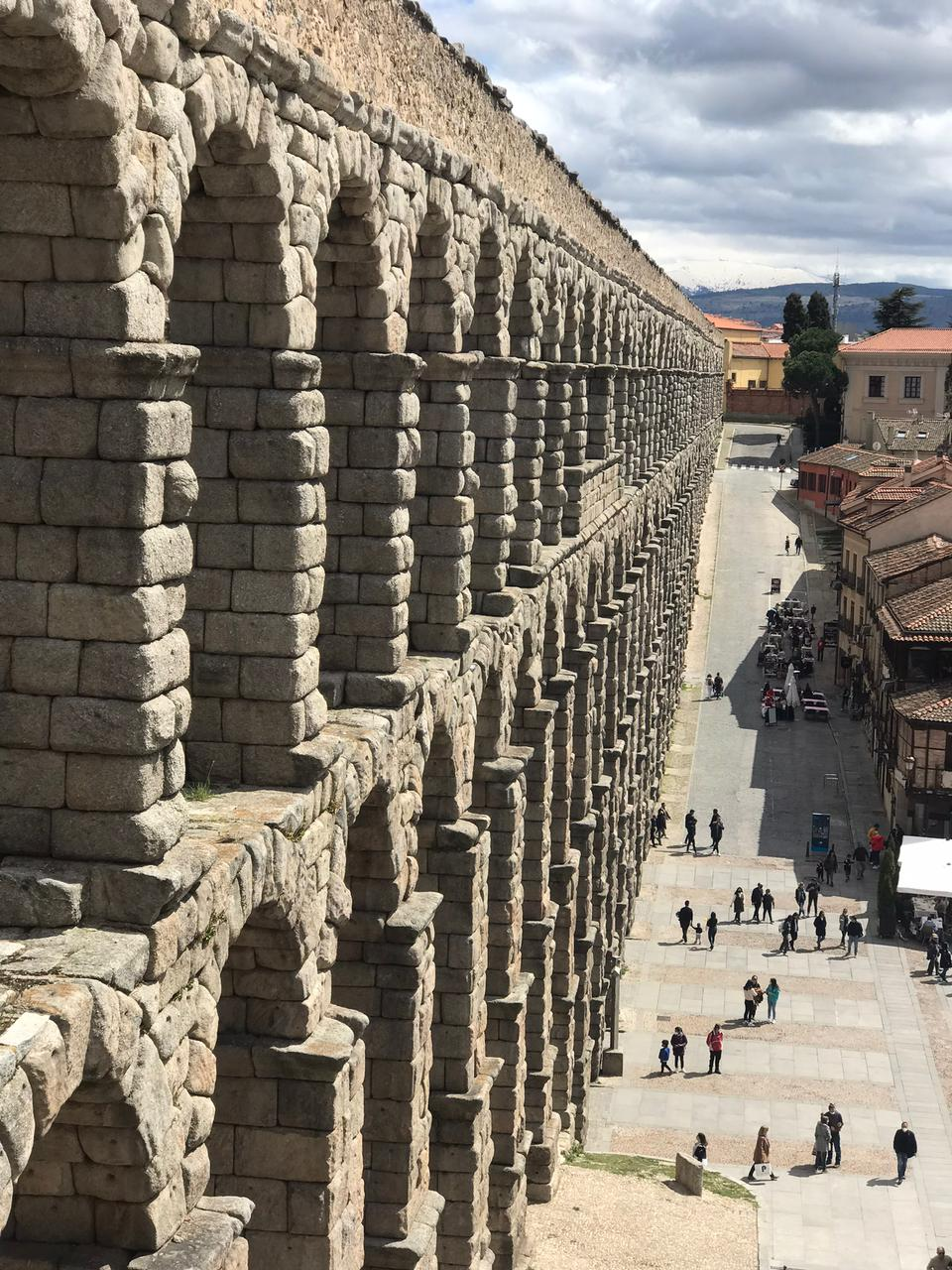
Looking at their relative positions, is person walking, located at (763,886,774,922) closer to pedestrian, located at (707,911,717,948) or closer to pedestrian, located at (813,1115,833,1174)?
pedestrian, located at (707,911,717,948)

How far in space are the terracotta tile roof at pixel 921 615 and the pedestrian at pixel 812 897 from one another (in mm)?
8911

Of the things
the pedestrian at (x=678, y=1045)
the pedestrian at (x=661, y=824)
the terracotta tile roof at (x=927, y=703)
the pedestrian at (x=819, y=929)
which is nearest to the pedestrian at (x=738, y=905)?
the pedestrian at (x=819, y=929)

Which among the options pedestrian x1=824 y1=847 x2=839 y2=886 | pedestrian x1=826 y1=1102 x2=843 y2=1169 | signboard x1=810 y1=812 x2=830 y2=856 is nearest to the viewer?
pedestrian x1=826 y1=1102 x2=843 y2=1169

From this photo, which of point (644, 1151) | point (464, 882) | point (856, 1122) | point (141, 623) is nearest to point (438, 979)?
point (464, 882)

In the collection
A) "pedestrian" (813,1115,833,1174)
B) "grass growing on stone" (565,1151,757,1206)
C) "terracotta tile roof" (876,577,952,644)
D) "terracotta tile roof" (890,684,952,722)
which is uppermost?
"terracotta tile roof" (876,577,952,644)

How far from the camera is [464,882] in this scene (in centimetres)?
2147

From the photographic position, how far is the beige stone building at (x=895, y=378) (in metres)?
111

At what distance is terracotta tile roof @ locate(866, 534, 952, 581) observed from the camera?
60.9 metres

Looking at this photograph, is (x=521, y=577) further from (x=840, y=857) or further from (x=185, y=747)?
(x=840, y=857)

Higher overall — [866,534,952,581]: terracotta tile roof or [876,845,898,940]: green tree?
[866,534,952,581]: terracotta tile roof

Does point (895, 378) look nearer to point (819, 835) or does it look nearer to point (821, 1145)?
point (819, 835)

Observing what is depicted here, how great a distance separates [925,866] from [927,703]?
619 cm

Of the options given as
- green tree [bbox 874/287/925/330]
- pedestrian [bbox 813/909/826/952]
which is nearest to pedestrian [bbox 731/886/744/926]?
pedestrian [bbox 813/909/826/952]

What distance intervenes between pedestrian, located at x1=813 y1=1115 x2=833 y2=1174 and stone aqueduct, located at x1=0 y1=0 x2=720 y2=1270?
28.8ft
